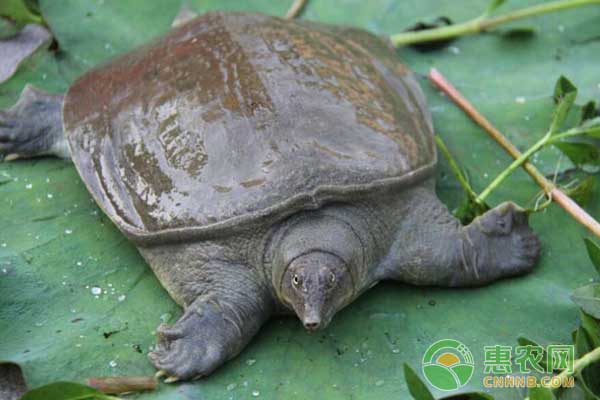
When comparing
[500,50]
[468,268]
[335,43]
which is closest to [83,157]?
[335,43]

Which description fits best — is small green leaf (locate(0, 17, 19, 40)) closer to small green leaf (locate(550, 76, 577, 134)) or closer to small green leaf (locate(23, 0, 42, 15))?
small green leaf (locate(23, 0, 42, 15))

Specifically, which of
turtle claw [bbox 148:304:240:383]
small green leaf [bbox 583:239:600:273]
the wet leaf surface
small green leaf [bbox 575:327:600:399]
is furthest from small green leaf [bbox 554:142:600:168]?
turtle claw [bbox 148:304:240:383]

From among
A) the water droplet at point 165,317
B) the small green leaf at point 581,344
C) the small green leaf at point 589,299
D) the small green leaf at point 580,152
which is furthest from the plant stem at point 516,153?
the water droplet at point 165,317

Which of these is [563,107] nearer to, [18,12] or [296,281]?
[296,281]

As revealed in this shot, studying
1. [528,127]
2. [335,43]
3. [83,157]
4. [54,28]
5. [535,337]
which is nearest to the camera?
[535,337]

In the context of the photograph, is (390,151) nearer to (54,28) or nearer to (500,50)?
(500,50)

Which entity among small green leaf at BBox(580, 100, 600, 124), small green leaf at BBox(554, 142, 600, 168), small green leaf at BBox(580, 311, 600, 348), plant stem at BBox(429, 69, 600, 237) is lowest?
plant stem at BBox(429, 69, 600, 237)
